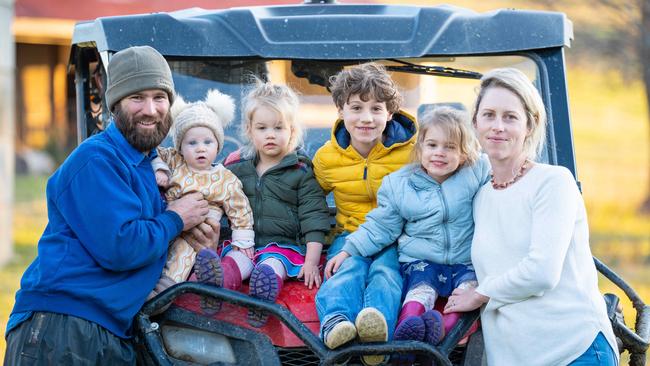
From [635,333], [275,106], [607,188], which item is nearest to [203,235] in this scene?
[275,106]

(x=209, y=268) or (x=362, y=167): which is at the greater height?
(x=362, y=167)

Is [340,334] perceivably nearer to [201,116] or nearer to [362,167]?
[362,167]

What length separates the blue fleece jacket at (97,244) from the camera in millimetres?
4137

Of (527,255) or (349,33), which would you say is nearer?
(527,255)

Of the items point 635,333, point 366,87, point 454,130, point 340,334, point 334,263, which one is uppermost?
point 366,87

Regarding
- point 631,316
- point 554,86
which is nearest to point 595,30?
point 631,316

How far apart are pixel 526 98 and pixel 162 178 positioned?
1.54m

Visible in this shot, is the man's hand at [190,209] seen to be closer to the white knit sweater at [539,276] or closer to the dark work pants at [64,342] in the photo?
the dark work pants at [64,342]

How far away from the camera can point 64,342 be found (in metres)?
4.14

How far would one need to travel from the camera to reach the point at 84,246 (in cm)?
421

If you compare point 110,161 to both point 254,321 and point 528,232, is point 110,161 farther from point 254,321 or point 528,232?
point 528,232

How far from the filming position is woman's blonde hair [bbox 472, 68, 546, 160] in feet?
14.0

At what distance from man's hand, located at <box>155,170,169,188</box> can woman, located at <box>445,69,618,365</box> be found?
130 cm

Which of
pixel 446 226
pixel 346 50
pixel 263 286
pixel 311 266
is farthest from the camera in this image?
pixel 346 50
